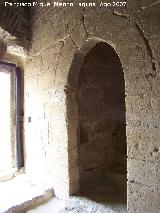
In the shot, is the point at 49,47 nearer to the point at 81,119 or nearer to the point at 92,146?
the point at 81,119

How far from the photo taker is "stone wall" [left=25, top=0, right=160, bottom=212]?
1962 mm

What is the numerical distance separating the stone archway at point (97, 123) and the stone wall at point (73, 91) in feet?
0.13

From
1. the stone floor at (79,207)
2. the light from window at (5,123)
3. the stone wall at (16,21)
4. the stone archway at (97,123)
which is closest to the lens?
the stone floor at (79,207)

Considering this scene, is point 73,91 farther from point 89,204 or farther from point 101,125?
point 89,204

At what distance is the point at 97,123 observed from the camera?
357cm

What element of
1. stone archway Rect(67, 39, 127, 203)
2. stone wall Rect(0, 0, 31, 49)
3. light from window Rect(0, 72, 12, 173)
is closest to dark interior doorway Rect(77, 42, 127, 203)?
stone archway Rect(67, 39, 127, 203)

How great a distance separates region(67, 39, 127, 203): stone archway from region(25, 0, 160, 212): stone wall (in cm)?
4

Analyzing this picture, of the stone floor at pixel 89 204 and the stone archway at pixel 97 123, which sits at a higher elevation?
the stone archway at pixel 97 123

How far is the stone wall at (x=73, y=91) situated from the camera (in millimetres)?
1962

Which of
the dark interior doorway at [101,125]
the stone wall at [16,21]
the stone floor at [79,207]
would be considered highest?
the stone wall at [16,21]

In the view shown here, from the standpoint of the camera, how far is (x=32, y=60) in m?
3.46

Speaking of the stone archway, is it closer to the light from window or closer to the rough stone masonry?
the rough stone masonry

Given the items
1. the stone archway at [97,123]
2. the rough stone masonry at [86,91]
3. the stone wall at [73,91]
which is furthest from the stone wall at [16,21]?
the stone archway at [97,123]

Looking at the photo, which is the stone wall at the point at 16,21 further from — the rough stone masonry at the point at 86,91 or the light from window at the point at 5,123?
the light from window at the point at 5,123
